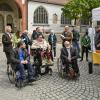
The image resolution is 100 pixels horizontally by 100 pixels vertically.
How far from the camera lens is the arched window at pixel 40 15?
120ft

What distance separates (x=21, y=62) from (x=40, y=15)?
27.8 m

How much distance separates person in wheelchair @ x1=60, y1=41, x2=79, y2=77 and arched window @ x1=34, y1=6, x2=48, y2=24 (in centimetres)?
2617

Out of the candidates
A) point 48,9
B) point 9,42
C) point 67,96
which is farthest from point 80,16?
point 67,96

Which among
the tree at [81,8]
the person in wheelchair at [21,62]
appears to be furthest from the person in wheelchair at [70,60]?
the tree at [81,8]

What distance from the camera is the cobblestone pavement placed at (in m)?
8.11

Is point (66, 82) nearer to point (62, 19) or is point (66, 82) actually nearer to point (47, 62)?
point (47, 62)

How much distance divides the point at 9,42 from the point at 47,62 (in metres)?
1.63

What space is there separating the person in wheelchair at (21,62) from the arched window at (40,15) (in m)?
26.8

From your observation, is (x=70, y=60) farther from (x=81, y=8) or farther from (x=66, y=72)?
(x=81, y=8)

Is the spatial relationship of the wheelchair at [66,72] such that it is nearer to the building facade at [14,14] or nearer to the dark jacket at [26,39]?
the dark jacket at [26,39]

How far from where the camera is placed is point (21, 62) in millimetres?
9398

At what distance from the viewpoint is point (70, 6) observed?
1348 inches

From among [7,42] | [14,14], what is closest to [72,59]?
[7,42]

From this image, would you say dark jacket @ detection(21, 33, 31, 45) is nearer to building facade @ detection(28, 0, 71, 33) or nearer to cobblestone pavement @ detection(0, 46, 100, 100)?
cobblestone pavement @ detection(0, 46, 100, 100)
